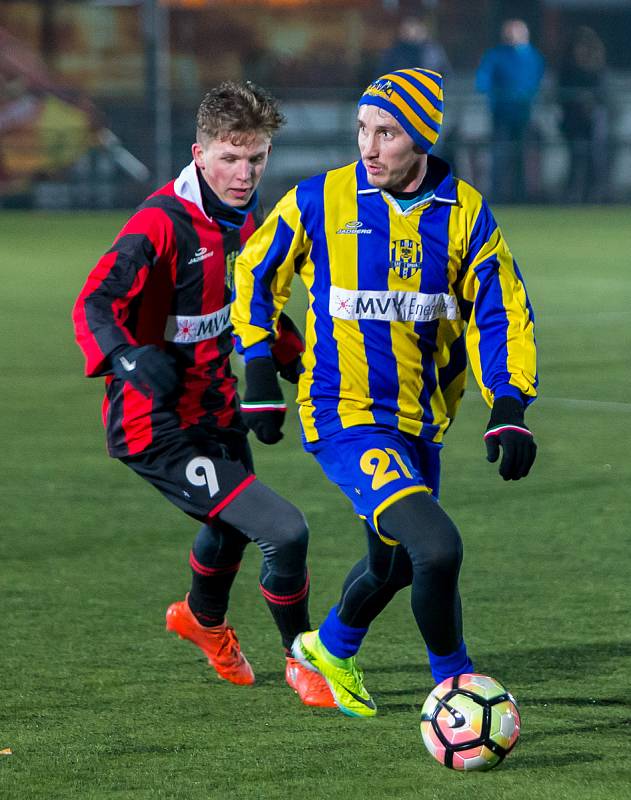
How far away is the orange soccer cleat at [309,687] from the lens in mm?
4832

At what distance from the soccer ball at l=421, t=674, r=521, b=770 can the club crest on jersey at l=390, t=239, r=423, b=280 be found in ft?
3.76

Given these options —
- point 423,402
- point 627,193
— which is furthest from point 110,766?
point 627,193

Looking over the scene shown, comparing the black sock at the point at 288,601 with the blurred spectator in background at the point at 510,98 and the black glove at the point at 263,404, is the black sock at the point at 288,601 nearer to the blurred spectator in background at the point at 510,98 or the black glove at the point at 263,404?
the black glove at the point at 263,404

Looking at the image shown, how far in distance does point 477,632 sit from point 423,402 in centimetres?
111

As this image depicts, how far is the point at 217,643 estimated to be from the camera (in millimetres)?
5195

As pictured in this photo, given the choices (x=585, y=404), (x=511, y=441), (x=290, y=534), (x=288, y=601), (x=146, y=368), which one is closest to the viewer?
(x=511, y=441)

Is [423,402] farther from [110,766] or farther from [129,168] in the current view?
[129,168]

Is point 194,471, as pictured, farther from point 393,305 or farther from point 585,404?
point 585,404

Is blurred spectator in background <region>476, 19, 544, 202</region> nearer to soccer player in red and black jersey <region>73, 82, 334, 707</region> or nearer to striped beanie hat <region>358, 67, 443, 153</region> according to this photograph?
→ soccer player in red and black jersey <region>73, 82, 334, 707</region>

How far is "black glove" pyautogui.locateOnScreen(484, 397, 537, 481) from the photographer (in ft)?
14.4

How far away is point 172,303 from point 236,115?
60cm

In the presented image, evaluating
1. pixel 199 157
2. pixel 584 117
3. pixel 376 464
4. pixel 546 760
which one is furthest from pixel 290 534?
pixel 584 117

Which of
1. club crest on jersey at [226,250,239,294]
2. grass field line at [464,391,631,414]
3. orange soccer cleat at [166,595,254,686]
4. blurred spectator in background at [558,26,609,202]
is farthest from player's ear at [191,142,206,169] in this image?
blurred spectator in background at [558,26,609,202]

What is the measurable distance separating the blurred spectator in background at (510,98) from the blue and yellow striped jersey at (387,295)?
19379mm
